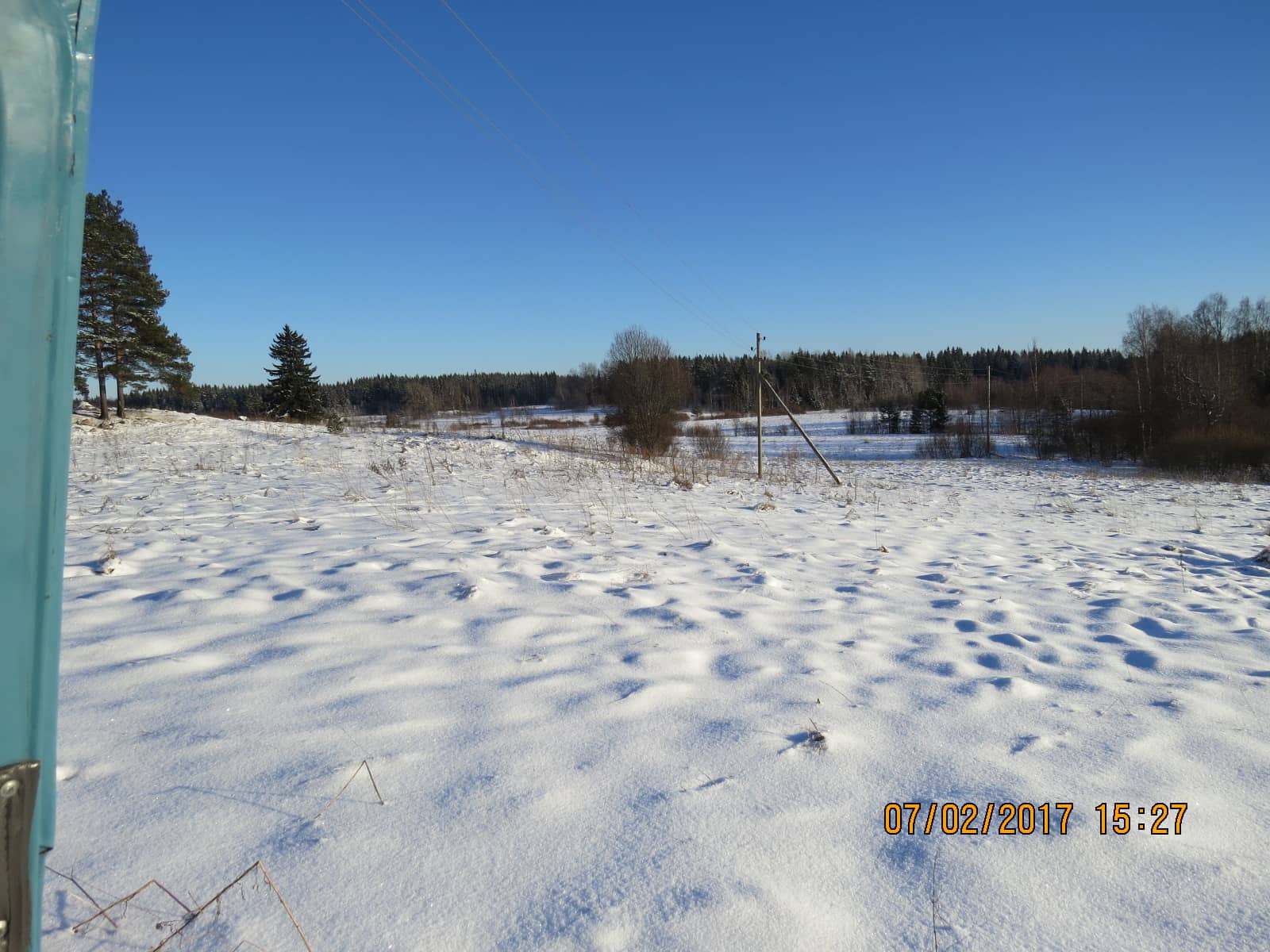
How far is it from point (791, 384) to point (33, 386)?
10194 cm

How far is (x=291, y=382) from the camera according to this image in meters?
40.9

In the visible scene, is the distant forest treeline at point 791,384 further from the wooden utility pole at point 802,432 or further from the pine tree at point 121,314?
the wooden utility pole at point 802,432

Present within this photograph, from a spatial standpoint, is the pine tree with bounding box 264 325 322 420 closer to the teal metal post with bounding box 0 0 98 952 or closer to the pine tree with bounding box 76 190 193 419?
the pine tree with bounding box 76 190 193 419

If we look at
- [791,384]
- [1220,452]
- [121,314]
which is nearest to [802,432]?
[1220,452]

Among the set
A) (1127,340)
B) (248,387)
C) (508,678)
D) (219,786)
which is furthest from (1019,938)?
(248,387)

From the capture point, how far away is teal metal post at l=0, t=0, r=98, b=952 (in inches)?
36.3

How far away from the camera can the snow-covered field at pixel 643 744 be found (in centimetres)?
170

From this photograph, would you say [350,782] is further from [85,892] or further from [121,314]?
[121,314]

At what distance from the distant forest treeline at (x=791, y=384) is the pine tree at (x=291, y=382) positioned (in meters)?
17.0

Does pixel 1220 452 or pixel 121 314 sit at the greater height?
pixel 121 314

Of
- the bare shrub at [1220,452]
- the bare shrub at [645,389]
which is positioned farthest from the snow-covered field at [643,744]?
the bare shrub at [1220,452]

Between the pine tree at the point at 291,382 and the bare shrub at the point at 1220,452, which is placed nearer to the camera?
the bare shrub at the point at 1220,452

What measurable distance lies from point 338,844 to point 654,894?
2.97ft

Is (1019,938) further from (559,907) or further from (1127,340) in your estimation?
(1127,340)
